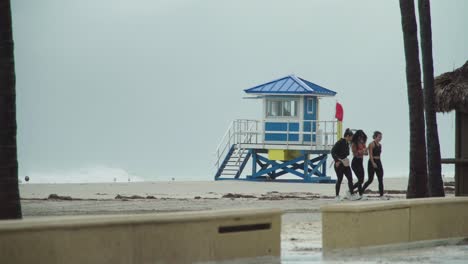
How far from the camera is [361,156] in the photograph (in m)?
27.5

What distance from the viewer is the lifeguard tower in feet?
152

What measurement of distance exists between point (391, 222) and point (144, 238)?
456cm

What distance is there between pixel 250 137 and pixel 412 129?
2451 cm

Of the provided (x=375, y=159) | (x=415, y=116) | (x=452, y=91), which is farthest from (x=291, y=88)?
(x=415, y=116)

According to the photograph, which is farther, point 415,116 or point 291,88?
point 291,88

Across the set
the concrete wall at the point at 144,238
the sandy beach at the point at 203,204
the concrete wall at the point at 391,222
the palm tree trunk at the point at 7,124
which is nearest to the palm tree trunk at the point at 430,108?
the sandy beach at the point at 203,204

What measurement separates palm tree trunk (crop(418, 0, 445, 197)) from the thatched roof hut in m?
0.32

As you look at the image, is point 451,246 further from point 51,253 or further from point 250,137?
point 250,137

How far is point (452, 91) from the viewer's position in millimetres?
23766

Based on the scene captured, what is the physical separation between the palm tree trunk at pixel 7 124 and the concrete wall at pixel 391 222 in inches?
151

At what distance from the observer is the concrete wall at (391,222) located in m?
16.1

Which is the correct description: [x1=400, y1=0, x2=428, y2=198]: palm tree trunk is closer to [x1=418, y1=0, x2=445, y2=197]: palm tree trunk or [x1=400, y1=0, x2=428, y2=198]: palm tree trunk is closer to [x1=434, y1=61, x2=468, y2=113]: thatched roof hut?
[x1=418, y1=0, x2=445, y2=197]: palm tree trunk

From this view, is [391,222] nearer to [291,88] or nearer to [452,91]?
[452,91]

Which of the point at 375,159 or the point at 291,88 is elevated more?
the point at 291,88
